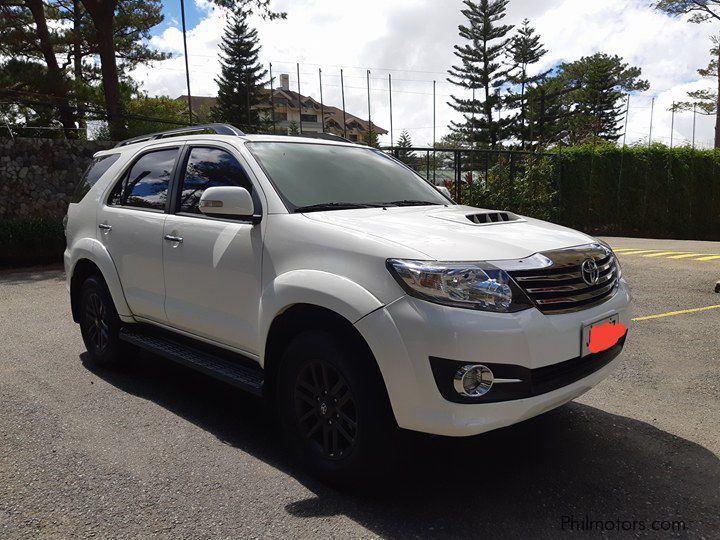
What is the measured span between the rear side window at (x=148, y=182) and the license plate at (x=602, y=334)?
2957 millimetres

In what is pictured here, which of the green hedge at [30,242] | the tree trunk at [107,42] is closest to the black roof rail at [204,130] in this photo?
the green hedge at [30,242]

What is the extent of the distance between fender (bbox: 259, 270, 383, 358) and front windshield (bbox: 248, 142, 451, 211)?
1.68ft

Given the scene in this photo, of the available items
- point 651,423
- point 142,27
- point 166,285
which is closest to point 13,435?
point 166,285

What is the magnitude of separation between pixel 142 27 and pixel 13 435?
2052 centimetres

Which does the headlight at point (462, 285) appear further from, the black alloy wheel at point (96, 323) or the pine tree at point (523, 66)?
the pine tree at point (523, 66)

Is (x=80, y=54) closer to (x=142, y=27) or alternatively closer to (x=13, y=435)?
(x=142, y=27)

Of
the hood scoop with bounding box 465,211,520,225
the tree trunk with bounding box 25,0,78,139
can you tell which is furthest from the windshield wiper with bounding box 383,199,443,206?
the tree trunk with bounding box 25,0,78,139

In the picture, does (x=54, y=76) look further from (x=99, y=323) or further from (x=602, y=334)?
(x=602, y=334)

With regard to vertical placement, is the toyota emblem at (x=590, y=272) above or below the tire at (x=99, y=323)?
above

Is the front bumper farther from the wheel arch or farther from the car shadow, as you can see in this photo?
the car shadow

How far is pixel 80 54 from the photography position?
20969mm

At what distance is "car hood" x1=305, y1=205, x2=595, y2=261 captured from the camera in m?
2.78

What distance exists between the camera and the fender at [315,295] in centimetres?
273

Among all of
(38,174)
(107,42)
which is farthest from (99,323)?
(107,42)
